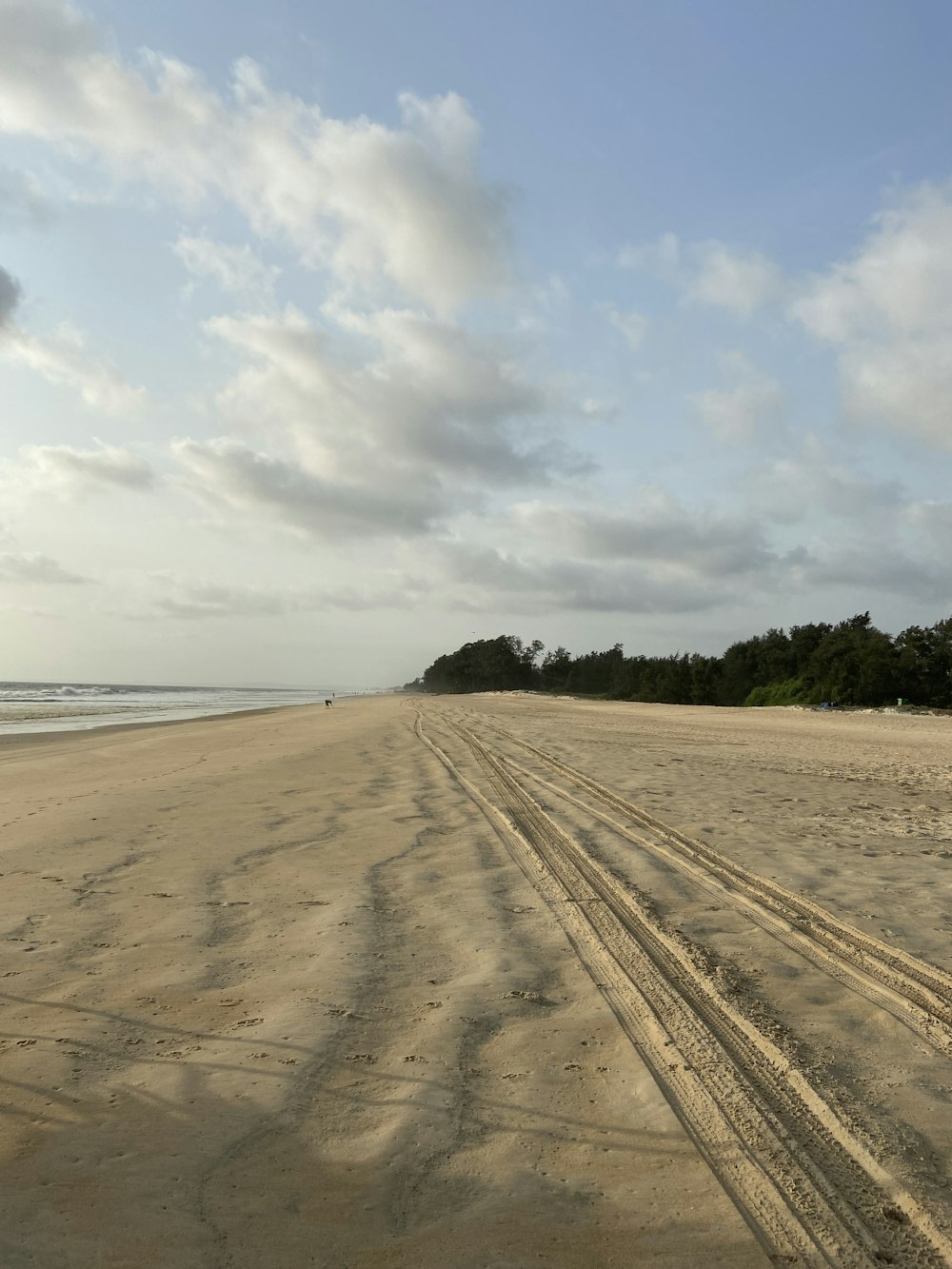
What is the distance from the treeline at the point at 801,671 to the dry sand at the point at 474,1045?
129ft

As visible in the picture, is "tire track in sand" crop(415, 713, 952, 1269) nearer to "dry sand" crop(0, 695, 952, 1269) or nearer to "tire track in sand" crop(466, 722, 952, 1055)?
"dry sand" crop(0, 695, 952, 1269)

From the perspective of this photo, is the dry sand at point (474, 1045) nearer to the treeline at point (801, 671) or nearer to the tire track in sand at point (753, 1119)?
the tire track in sand at point (753, 1119)

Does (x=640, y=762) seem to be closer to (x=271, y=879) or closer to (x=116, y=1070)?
(x=271, y=879)

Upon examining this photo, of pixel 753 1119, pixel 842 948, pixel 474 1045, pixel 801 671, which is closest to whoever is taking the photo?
pixel 753 1119

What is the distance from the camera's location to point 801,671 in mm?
53562

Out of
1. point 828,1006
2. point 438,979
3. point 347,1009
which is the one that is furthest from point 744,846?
point 347,1009

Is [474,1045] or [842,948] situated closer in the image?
[474,1045]

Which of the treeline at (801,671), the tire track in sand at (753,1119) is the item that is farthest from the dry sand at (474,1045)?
the treeline at (801,671)

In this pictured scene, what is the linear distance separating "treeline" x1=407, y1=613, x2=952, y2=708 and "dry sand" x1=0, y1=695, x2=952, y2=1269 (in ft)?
129

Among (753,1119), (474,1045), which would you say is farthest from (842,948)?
(474,1045)

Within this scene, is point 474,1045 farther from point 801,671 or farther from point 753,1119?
point 801,671

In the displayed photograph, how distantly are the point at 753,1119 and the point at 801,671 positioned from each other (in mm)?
54662

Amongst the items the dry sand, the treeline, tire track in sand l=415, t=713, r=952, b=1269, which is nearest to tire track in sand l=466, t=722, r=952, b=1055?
the dry sand

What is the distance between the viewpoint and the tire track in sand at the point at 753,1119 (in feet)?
8.21
